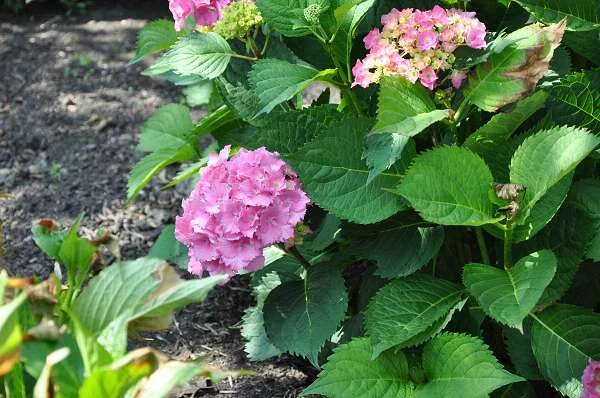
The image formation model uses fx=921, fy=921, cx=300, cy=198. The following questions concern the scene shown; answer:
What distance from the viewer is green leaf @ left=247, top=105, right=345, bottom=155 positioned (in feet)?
6.72

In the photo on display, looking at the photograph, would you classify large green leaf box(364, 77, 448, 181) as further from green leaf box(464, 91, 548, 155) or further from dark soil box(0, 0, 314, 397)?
dark soil box(0, 0, 314, 397)

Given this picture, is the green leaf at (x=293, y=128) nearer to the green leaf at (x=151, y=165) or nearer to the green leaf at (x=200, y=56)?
→ the green leaf at (x=200, y=56)

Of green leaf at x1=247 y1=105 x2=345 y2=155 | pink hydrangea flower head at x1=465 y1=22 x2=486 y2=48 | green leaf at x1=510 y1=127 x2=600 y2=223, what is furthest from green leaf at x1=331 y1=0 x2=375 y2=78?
green leaf at x1=510 y1=127 x2=600 y2=223

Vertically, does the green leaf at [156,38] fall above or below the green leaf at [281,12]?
below

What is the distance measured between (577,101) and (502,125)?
0.21 m

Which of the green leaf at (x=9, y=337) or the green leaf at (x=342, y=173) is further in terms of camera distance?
the green leaf at (x=342, y=173)

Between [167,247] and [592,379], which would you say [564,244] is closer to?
[592,379]

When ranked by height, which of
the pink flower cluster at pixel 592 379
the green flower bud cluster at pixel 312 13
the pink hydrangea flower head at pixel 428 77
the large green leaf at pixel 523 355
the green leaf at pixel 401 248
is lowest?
the large green leaf at pixel 523 355

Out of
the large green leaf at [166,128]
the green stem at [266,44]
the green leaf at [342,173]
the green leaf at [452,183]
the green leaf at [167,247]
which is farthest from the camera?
the large green leaf at [166,128]

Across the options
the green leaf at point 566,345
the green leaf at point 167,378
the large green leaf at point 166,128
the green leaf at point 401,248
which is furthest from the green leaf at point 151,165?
the green leaf at point 167,378

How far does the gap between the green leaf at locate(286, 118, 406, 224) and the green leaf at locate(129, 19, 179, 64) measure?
0.60m

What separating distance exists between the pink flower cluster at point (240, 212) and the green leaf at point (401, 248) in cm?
21

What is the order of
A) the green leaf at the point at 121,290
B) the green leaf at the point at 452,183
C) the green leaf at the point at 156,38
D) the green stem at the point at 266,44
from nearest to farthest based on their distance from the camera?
the green leaf at the point at 121,290 < the green leaf at the point at 452,183 < the green stem at the point at 266,44 < the green leaf at the point at 156,38

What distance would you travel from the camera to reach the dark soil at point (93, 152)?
2.61 meters
